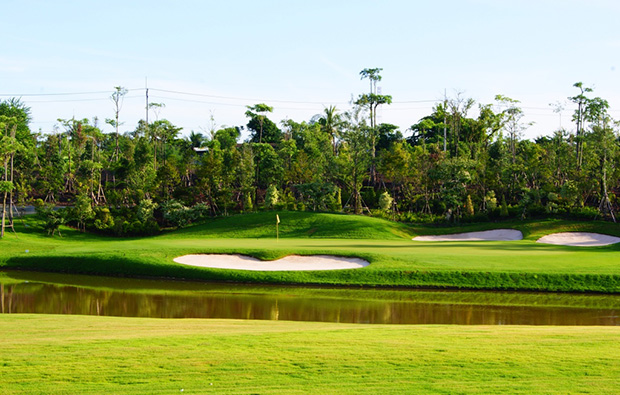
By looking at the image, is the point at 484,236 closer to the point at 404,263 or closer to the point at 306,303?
the point at 404,263

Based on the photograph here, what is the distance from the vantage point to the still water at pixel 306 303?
62.5 feet

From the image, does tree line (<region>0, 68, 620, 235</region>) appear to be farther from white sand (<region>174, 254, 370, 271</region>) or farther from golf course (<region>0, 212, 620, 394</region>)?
golf course (<region>0, 212, 620, 394</region>)

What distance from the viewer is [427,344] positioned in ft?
37.1

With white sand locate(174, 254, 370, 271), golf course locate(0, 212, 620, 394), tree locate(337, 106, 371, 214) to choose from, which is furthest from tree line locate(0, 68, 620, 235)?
golf course locate(0, 212, 620, 394)

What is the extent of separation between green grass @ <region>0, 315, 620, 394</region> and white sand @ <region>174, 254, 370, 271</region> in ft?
50.9

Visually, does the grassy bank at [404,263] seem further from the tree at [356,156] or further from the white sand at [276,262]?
the tree at [356,156]

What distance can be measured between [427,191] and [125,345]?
4866 cm

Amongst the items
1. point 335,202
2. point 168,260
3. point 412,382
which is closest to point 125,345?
point 412,382

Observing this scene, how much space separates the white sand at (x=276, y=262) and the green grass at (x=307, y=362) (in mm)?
15529

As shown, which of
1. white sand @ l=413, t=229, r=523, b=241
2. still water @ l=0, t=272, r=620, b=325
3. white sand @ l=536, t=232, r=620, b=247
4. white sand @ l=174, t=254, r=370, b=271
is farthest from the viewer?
white sand @ l=413, t=229, r=523, b=241

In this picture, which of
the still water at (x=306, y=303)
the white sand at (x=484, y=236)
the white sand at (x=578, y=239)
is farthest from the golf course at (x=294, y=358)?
the white sand at (x=484, y=236)

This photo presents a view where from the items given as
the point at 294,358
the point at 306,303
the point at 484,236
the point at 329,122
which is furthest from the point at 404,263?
the point at 329,122

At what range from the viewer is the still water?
19062 mm

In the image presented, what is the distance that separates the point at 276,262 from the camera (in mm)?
29734
